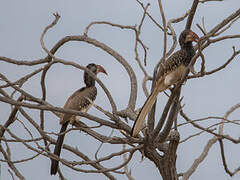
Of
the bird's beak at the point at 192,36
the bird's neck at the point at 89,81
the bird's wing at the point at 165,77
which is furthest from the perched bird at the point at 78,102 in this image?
the bird's beak at the point at 192,36

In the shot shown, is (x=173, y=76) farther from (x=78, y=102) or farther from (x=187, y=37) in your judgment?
(x=78, y=102)

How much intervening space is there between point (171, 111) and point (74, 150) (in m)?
1.23

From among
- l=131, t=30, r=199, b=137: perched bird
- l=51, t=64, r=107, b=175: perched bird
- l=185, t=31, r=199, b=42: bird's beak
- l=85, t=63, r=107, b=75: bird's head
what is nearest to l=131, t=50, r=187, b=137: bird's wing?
l=131, t=30, r=199, b=137: perched bird

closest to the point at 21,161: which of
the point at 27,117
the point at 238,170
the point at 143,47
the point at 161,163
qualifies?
the point at 27,117

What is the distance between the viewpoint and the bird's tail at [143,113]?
3.20 metres

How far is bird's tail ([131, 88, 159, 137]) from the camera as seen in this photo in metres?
3.20

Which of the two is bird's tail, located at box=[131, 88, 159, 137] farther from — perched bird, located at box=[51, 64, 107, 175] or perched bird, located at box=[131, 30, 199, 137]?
perched bird, located at box=[51, 64, 107, 175]

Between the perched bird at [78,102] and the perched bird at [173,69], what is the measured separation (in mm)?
1028

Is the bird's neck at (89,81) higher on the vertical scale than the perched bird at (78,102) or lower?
higher

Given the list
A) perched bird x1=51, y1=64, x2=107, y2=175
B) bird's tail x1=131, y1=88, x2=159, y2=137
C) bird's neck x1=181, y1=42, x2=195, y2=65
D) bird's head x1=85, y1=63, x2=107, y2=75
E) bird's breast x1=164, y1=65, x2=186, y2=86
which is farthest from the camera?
bird's head x1=85, y1=63, x2=107, y2=75

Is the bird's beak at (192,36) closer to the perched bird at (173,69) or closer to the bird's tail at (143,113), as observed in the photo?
the perched bird at (173,69)

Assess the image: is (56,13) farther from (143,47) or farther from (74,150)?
(74,150)

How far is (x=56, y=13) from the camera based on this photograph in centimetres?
394

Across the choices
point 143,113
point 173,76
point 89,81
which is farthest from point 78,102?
point 143,113
